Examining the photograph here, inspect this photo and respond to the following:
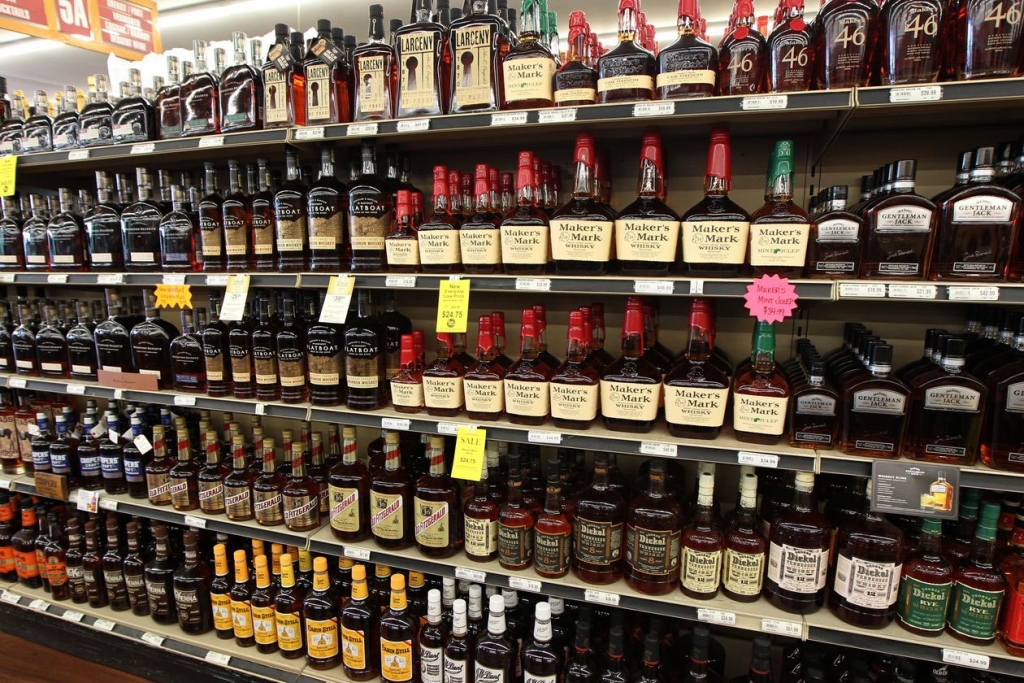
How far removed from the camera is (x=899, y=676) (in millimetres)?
1506

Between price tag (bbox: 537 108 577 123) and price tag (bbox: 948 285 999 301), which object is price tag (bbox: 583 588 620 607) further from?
price tag (bbox: 537 108 577 123)

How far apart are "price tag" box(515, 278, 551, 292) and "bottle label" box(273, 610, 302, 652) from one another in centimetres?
152

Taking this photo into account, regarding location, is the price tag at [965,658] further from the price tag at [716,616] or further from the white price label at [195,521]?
the white price label at [195,521]

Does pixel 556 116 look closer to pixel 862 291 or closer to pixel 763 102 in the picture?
pixel 763 102

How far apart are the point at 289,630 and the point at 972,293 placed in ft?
7.96

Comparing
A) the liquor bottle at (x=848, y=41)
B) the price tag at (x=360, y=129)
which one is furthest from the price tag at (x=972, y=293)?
the price tag at (x=360, y=129)

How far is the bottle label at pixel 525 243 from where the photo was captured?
165 centimetres

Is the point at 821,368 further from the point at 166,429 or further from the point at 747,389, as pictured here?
the point at 166,429

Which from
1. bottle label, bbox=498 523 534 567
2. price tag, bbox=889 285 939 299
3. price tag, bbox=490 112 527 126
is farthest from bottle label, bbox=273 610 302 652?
price tag, bbox=889 285 939 299

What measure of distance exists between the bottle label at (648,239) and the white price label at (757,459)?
1.91 ft

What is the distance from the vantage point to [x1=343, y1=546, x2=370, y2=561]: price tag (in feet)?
6.31

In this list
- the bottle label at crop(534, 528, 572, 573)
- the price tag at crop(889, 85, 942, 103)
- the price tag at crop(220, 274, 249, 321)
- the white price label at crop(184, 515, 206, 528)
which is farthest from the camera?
the white price label at crop(184, 515, 206, 528)

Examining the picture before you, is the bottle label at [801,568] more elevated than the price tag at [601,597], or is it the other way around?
the bottle label at [801,568]

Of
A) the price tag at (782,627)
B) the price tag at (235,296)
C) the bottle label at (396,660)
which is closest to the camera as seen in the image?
the price tag at (782,627)
